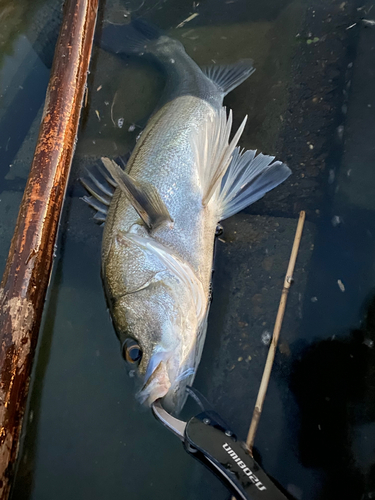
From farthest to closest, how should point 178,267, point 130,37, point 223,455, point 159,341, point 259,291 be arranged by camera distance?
point 130,37
point 259,291
point 178,267
point 159,341
point 223,455

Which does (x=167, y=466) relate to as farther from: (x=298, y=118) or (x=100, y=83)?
(x=100, y=83)

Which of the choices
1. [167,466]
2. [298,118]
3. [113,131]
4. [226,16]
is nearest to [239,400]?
[167,466]

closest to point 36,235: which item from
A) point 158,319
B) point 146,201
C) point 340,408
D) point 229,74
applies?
point 146,201

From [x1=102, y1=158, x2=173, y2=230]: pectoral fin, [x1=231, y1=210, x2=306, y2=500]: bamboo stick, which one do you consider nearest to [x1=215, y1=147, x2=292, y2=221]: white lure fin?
[x1=231, y1=210, x2=306, y2=500]: bamboo stick

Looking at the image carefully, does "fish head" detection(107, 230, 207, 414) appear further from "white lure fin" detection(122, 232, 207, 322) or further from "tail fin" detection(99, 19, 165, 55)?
"tail fin" detection(99, 19, 165, 55)

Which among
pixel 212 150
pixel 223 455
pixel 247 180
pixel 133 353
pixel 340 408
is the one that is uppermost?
pixel 212 150

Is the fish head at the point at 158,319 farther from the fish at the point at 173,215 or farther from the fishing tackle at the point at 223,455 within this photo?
the fishing tackle at the point at 223,455

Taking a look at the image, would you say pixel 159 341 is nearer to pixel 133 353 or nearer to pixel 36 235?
pixel 133 353
